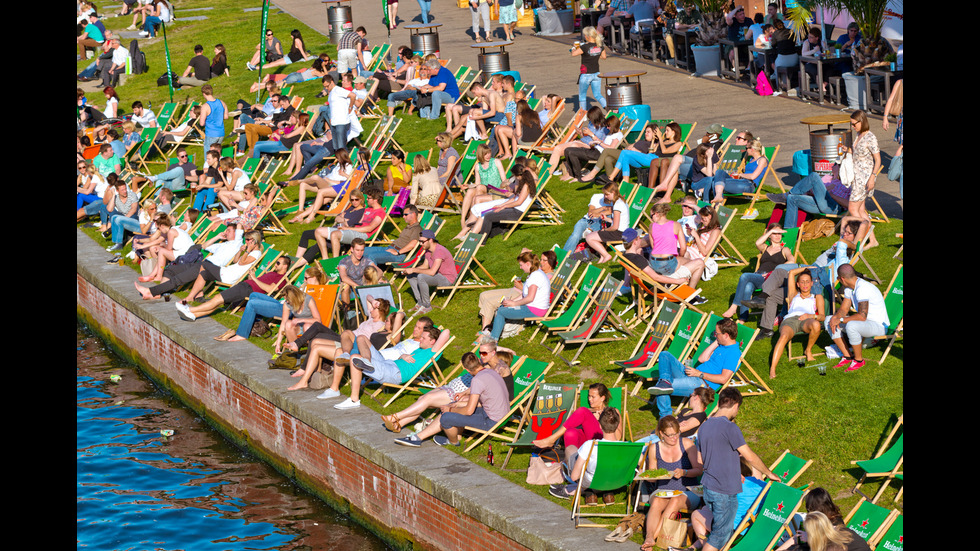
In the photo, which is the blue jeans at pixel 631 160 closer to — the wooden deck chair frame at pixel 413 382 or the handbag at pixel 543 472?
the wooden deck chair frame at pixel 413 382

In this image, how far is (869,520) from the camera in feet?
25.4

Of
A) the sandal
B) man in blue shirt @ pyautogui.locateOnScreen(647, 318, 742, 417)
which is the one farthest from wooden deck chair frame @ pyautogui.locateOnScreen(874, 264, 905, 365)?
the sandal

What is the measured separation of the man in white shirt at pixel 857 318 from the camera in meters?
10.4

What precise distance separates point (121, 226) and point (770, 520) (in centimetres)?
1297

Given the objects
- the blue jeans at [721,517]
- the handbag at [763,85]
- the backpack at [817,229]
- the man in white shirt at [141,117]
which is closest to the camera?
the blue jeans at [721,517]

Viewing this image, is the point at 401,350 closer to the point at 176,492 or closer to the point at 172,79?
the point at 176,492

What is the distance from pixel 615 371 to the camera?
11383 millimetres

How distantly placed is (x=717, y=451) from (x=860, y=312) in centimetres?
306

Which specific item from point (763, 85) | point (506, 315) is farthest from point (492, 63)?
point (506, 315)

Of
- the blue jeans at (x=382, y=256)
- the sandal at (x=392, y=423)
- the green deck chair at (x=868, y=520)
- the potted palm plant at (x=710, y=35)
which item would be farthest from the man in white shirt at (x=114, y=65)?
the green deck chair at (x=868, y=520)

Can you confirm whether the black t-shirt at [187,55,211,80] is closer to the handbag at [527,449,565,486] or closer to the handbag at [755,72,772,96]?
the handbag at [755,72,772,96]

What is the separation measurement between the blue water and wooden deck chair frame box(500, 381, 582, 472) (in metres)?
1.65

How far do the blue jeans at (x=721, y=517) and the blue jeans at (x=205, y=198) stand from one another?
12247mm
